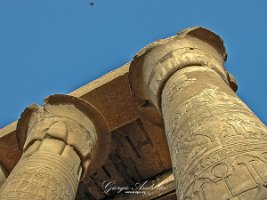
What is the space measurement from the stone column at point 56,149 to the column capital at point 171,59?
1090 millimetres

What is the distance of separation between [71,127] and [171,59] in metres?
2.05

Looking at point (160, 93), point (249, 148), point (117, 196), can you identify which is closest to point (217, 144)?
point (249, 148)

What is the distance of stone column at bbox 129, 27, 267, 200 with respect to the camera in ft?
7.81

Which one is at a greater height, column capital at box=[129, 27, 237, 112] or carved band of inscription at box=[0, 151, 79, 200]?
column capital at box=[129, 27, 237, 112]

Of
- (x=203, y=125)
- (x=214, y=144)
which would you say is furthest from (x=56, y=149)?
(x=214, y=144)

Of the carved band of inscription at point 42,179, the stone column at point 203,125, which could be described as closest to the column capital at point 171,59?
the stone column at point 203,125

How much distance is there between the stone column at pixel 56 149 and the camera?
14.7 ft

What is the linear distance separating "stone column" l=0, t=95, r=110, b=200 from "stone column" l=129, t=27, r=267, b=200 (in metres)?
1.39

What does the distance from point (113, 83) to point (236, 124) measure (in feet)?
14.4

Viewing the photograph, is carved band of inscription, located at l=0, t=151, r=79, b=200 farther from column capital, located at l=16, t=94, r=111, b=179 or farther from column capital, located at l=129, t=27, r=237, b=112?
column capital, located at l=129, t=27, r=237, b=112

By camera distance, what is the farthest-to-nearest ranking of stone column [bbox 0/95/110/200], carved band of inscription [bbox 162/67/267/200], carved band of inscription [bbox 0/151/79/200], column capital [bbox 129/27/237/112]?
1. column capital [bbox 129/27/237/112]
2. stone column [bbox 0/95/110/200]
3. carved band of inscription [bbox 0/151/79/200]
4. carved band of inscription [bbox 162/67/267/200]

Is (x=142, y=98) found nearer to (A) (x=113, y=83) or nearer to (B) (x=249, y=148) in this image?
(A) (x=113, y=83)

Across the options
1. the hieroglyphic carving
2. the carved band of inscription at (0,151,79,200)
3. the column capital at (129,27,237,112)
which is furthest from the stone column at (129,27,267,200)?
the hieroglyphic carving

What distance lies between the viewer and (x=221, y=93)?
149 inches
